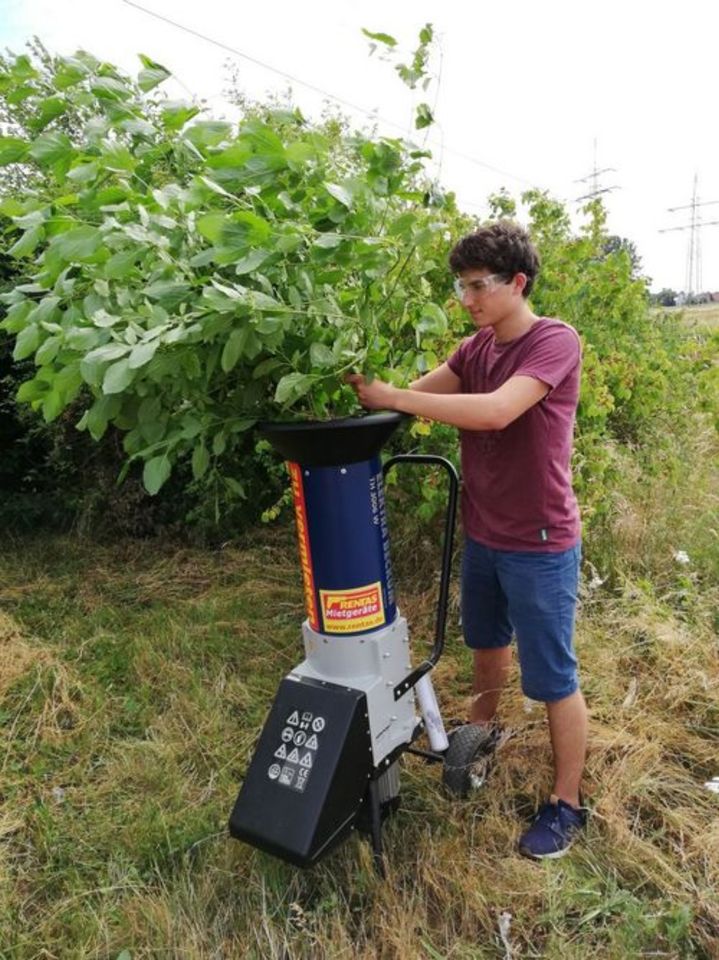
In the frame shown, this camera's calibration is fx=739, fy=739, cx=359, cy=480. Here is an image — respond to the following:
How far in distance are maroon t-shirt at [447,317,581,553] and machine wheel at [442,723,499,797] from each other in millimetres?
666

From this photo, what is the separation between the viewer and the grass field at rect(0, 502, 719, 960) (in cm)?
203

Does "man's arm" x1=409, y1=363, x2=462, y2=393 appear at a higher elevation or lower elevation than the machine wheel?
higher

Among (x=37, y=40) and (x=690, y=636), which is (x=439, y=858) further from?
(x=37, y=40)

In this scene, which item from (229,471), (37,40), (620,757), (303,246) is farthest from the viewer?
(37,40)

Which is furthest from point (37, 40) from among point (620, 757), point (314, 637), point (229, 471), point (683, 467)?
point (620, 757)

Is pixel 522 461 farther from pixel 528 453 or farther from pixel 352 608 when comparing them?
pixel 352 608

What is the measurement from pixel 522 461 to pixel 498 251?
59cm

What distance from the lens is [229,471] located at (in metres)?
4.74

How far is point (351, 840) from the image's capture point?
89.0 inches

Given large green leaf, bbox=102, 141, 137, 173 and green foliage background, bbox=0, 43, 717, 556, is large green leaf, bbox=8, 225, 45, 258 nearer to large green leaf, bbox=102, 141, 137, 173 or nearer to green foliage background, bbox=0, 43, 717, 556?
green foliage background, bbox=0, 43, 717, 556

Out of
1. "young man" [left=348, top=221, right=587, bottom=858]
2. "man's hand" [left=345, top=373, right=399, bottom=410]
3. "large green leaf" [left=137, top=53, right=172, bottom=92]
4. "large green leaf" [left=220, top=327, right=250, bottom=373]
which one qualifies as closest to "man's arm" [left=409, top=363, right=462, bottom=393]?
"young man" [left=348, top=221, right=587, bottom=858]

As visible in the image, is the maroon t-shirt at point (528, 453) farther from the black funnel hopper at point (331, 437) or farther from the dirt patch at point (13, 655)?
the dirt patch at point (13, 655)

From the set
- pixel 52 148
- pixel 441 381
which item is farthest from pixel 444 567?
pixel 52 148

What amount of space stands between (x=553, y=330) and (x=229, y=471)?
10.0 ft
